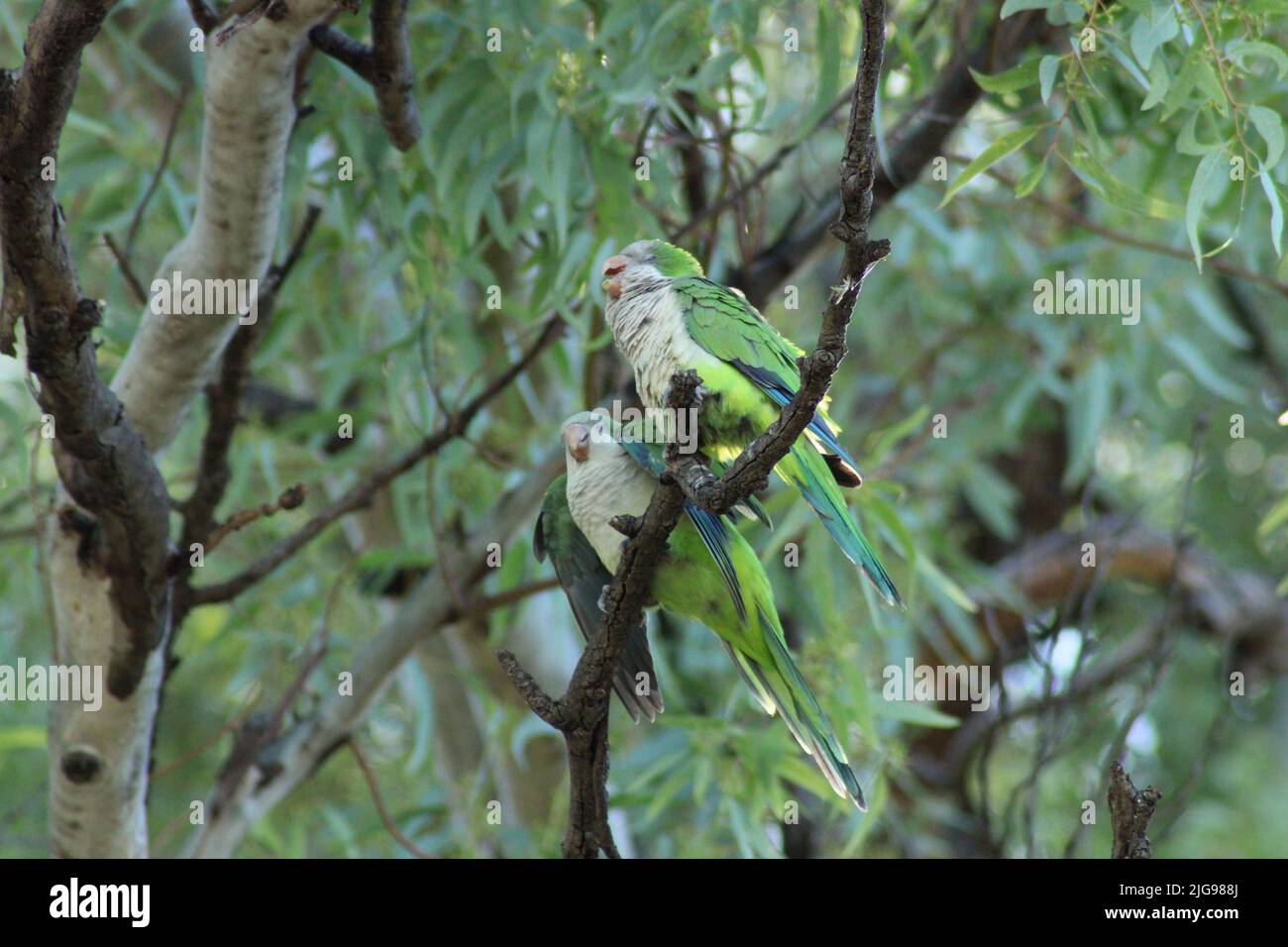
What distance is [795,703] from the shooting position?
224cm

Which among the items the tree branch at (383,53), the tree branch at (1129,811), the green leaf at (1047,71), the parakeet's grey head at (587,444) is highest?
the tree branch at (383,53)

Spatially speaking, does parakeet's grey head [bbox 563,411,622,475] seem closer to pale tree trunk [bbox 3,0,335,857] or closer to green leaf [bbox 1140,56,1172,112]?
pale tree trunk [bbox 3,0,335,857]

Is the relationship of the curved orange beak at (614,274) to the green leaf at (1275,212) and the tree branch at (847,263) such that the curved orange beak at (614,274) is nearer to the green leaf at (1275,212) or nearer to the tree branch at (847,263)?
the tree branch at (847,263)

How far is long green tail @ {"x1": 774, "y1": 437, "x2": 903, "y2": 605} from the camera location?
2.00m

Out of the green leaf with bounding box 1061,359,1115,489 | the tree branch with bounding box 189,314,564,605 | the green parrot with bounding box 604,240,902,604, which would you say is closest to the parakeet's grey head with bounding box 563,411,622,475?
the green parrot with bounding box 604,240,902,604

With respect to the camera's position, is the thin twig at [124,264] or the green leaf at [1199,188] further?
the thin twig at [124,264]

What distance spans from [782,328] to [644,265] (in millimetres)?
2444

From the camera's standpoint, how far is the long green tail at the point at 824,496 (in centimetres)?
200

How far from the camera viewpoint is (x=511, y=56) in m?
2.83

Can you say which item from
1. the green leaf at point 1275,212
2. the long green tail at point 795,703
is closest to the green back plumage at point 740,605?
the long green tail at point 795,703

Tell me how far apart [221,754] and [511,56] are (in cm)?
330

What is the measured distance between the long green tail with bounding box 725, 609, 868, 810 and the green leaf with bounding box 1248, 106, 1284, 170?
105 cm

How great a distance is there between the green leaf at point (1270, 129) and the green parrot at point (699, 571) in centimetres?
101
